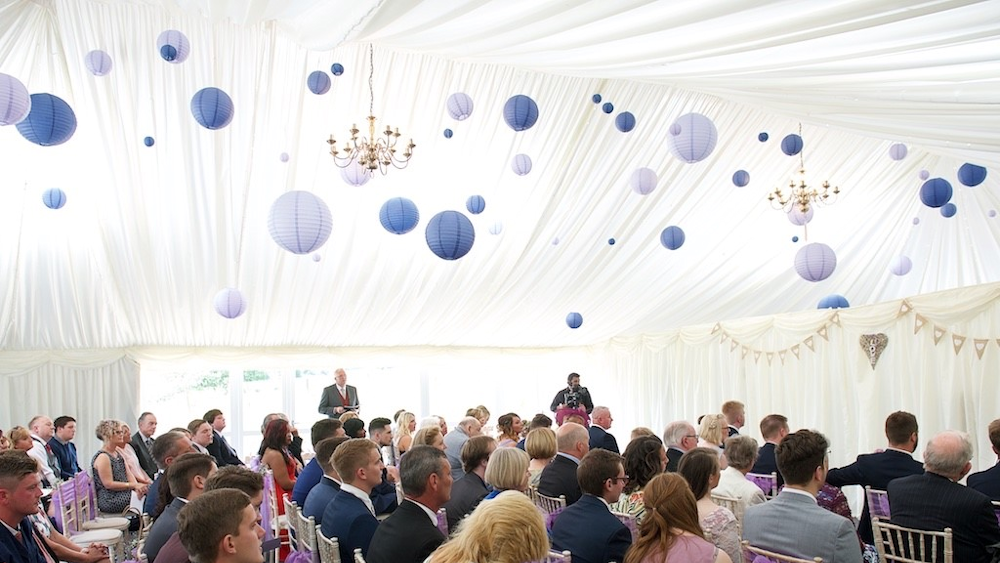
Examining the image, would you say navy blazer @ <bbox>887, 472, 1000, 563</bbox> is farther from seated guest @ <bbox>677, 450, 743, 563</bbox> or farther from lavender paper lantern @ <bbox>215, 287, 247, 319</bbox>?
lavender paper lantern @ <bbox>215, 287, 247, 319</bbox>

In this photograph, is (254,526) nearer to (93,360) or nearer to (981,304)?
(981,304)

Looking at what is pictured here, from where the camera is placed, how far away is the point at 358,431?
6645 mm

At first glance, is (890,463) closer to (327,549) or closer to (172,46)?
(327,549)

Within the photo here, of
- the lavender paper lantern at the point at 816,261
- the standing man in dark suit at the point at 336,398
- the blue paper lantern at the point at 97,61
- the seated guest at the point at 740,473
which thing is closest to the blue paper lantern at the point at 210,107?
the blue paper lantern at the point at 97,61

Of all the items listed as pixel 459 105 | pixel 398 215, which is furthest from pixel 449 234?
pixel 459 105

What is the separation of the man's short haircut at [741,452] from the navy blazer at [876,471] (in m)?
0.71

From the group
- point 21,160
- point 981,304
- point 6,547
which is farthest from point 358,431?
point 981,304

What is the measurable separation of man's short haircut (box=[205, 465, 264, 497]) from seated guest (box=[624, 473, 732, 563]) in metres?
1.53

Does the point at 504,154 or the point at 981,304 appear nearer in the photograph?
the point at 981,304

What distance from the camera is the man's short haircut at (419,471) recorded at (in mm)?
3252

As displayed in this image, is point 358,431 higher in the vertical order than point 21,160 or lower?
lower

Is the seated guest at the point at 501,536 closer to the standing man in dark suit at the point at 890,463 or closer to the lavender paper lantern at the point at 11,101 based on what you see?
the standing man in dark suit at the point at 890,463

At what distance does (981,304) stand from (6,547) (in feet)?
27.5

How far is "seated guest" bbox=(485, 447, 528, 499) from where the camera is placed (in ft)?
13.3
